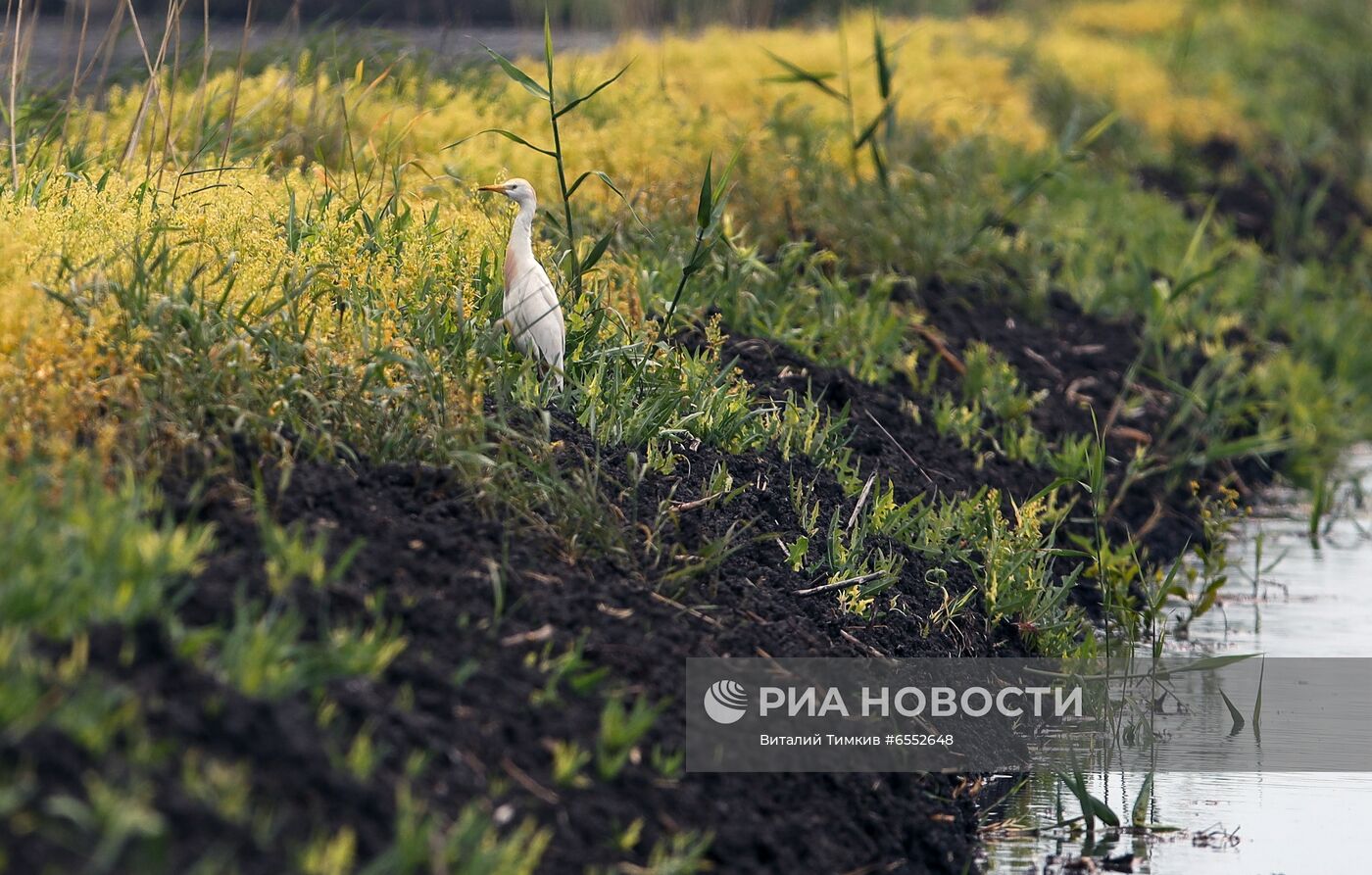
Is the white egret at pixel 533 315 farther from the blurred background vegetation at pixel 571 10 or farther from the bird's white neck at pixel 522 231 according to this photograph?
the blurred background vegetation at pixel 571 10

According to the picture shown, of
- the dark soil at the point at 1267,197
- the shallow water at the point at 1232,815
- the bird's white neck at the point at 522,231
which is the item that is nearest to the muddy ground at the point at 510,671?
the shallow water at the point at 1232,815

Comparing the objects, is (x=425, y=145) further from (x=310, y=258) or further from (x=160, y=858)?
(x=160, y=858)

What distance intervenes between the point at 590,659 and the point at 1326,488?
522 cm

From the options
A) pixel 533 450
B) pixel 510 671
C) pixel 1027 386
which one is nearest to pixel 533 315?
pixel 533 450

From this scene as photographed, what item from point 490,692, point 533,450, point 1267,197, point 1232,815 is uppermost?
point 1267,197

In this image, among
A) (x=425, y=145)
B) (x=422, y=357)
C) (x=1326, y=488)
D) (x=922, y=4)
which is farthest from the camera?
(x=922, y=4)

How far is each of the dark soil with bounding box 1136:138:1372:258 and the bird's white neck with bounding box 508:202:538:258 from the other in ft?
22.1

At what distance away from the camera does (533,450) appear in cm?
432

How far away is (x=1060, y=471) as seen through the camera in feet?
21.4

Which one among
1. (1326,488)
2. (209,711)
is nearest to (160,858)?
(209,711)

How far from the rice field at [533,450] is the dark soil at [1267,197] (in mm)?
1553

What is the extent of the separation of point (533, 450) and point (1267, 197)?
29.4 ft

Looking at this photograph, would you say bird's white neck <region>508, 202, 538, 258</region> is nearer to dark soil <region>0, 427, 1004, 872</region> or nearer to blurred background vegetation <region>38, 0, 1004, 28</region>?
dark soil <region>0, 427, 1004, 872</region>

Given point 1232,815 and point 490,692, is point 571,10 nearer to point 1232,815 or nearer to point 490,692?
point 1232,815
